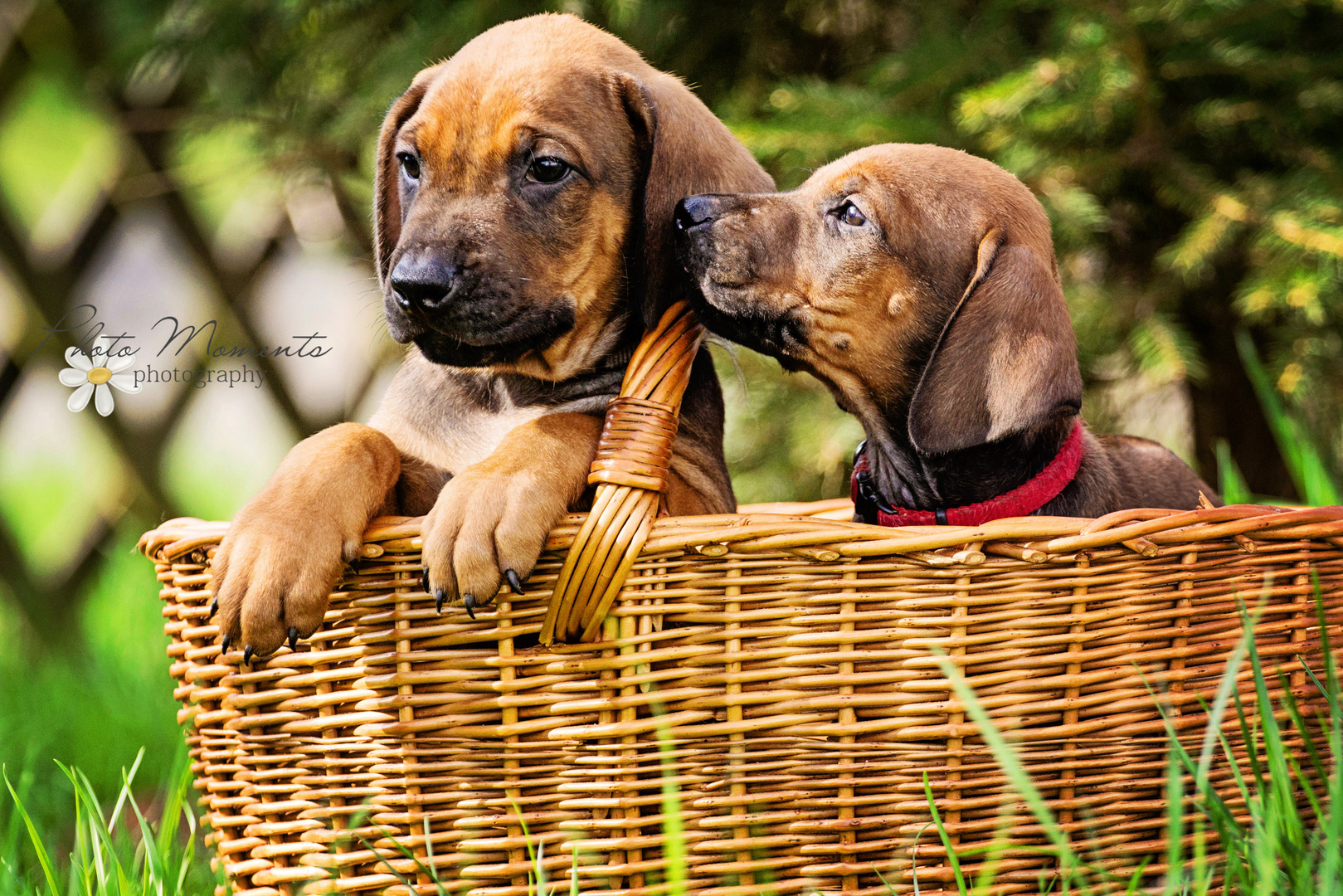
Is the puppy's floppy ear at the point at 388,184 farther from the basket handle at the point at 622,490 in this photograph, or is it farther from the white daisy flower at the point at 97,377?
the basket handle at the point at 622,490

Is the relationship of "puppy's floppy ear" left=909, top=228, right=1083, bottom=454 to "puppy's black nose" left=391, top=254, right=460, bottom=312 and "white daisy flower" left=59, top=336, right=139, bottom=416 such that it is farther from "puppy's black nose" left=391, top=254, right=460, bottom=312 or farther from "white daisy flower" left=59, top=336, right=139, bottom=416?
"white daisy flower" left=59, top=336, right=139, bottom=416

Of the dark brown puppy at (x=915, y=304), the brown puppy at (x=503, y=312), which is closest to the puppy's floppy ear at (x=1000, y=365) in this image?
the dark brown puppy at (x=915, y=304)

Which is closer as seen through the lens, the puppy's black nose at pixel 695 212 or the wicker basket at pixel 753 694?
the wicker basket at pixel 753 694

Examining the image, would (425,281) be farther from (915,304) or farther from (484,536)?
(915,304)

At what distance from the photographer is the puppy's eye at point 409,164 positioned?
2.68m

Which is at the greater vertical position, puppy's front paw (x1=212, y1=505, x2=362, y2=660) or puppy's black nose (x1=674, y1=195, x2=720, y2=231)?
puppy's black nose (x1=674, y1=195, x2=720, y2=231)

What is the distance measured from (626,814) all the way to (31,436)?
5119 mm

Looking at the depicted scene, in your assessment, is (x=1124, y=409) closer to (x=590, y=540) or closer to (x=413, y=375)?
(x=413, y=375)

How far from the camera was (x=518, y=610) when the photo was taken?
2.01 meters

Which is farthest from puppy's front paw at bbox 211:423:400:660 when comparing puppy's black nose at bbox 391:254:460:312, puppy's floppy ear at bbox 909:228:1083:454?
puppy's floppy ear at bbox 909:228:1083:454

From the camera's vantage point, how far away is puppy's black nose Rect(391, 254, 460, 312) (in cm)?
229

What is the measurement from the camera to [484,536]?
1.93 meters

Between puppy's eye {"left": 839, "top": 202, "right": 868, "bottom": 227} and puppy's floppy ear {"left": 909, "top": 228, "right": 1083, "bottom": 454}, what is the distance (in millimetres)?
315

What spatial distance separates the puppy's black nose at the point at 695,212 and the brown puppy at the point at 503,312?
0.09 metres
